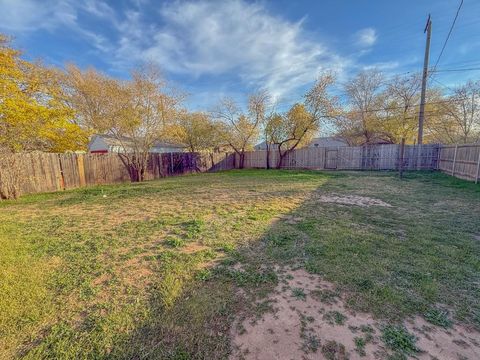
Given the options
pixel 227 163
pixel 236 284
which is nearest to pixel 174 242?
pixel 236 284

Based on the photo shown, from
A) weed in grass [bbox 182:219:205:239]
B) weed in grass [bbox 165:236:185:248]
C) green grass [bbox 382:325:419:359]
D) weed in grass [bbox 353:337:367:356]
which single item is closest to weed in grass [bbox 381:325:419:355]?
green grass [bbox 382:325:419:359]

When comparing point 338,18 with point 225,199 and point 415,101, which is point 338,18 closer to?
point 225,199

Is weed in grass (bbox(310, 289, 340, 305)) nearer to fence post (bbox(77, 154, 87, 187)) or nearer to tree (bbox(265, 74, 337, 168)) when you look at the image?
fence post (bbox(77, 154, 87, 187))

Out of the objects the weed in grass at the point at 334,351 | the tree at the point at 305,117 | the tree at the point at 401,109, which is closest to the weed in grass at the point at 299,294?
the weed in grass at the point at 334,351

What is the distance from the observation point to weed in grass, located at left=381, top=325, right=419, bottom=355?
1396mm

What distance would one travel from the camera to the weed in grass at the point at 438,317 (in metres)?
1.62

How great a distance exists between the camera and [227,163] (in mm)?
18766

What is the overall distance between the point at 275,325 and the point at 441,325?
47.5 inches

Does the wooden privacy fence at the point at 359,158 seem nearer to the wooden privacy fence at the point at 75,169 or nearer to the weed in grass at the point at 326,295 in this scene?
the wooden privacy fence at the point at 75,169

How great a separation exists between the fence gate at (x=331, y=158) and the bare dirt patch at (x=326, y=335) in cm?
1517

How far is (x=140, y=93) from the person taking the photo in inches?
405

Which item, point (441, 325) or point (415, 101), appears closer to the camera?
point (441, 325)

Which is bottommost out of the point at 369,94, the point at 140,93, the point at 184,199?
the point at 184,199

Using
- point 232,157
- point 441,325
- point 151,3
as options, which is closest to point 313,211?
point 441,325
